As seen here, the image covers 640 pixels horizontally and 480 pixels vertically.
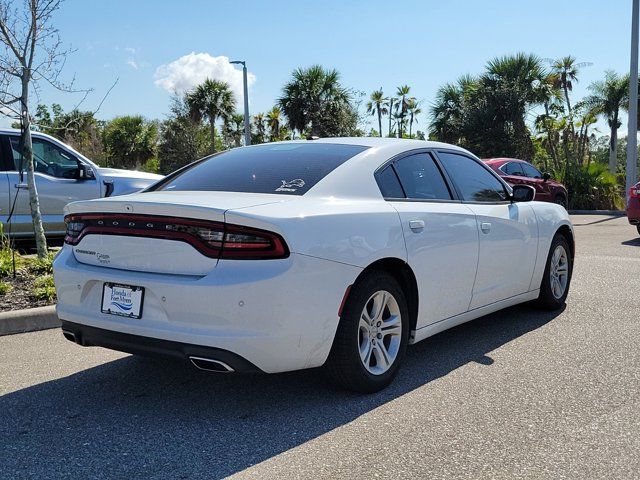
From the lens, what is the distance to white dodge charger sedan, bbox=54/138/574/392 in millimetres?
3242

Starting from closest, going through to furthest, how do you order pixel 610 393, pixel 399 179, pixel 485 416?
pixel 485 416
pixel 610 393
pixel 399 179

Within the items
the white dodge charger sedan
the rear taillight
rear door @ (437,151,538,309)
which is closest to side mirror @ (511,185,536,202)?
rear door @ (437,151,538,309)

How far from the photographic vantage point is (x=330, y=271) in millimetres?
3420

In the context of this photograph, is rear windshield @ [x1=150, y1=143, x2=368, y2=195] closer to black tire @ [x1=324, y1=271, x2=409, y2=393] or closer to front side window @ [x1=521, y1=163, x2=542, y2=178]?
black tire @ [x1=324, y1=271, x2=409, y2=393]

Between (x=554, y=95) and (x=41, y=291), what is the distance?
29583 millimetres

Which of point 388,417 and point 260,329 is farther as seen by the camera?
point 388,417

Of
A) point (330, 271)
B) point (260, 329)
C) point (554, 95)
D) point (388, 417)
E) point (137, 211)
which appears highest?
point (554, 95)

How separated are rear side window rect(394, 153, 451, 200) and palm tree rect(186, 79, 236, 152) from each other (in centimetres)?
3925

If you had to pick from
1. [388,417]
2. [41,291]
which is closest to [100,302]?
[388,417]

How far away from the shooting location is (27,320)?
549 centimetres

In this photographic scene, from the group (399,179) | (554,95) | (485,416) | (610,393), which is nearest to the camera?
(485,416)

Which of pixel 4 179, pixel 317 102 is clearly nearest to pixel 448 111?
pixel 317 102

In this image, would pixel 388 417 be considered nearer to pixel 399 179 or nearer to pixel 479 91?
pixel 399 179

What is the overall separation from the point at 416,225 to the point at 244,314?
1378 mm
